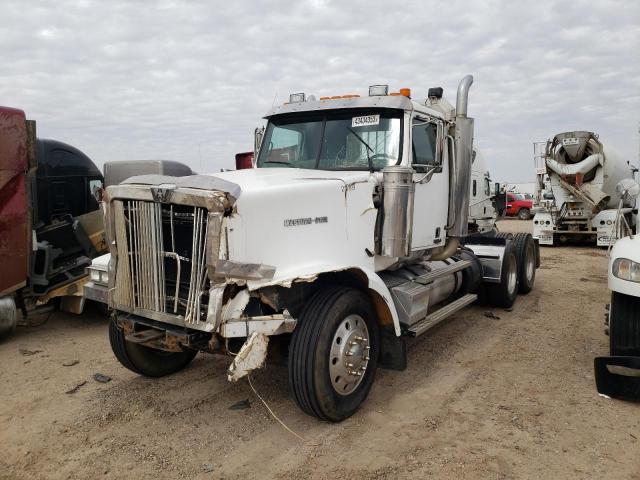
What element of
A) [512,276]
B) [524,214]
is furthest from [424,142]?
[524,214]

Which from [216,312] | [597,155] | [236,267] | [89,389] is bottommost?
[89,389]

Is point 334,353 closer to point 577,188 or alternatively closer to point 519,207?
point 577,188

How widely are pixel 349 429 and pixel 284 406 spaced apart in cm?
66

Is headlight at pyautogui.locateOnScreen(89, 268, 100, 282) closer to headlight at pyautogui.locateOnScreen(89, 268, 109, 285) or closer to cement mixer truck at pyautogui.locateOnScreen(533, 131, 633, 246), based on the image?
headlight at pyautogui.locateOnScreen(89, 268, 109, 285)

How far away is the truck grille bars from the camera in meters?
3.44

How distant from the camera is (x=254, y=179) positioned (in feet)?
13.3

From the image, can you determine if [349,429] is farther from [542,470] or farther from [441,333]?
[441,333]

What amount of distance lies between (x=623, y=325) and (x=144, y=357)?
4318mm

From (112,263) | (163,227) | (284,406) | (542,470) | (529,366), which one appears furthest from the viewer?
(529,366)

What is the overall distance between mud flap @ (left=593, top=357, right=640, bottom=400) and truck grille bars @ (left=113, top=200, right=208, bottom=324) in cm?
339

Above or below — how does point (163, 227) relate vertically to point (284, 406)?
above

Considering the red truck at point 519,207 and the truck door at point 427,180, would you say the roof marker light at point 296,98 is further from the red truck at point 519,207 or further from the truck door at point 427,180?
the red truck at point 519,207

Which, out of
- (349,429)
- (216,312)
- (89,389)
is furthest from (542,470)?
(89,389)

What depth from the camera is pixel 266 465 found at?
339 cm
